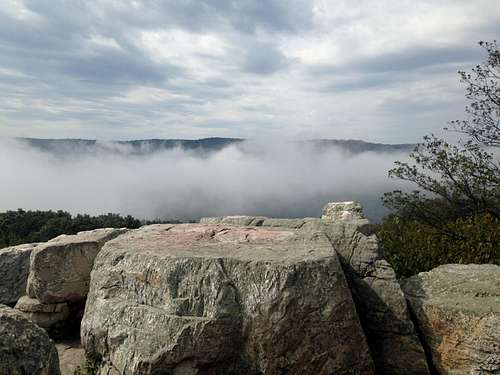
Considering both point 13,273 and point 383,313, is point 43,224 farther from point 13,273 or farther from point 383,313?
point 383,313

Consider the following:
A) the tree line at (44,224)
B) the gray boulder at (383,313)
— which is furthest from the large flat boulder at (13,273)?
the tree line at (44,224)

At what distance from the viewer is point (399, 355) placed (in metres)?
7.91

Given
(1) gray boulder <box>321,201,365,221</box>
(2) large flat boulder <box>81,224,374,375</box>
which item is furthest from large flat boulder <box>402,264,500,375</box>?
(1) gray boulder <box>321,201,365,221</box>

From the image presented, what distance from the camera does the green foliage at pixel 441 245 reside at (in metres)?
11.7

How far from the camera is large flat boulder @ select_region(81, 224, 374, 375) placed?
6980 millimetres

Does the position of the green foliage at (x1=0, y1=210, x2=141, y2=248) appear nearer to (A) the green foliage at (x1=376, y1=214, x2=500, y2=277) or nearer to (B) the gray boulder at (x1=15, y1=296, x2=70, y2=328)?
(B) the gray boulder at (x1=15, y1=296, x2=70, y2=328)

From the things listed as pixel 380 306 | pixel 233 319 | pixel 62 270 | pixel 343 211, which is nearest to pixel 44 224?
pixel 343 211

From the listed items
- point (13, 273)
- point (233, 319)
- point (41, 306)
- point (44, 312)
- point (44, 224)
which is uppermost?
point (233, 319)

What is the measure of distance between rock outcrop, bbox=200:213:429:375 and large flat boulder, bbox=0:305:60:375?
5.32m

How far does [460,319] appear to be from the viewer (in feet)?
24.7

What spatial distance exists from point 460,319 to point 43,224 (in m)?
51.4

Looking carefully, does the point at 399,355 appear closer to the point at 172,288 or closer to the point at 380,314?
the point at 380,314

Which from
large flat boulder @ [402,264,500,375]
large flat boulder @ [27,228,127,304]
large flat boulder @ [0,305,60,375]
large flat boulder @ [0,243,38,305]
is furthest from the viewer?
large flat boulder @ [0,243,38,305]

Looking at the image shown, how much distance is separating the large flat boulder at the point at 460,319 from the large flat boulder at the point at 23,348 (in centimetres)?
612
